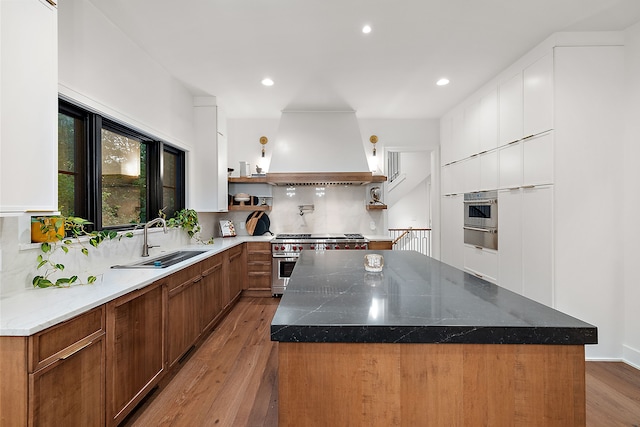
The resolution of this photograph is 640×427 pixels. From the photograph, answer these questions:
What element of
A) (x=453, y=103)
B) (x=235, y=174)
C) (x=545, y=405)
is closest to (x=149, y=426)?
(x=545, y=405)

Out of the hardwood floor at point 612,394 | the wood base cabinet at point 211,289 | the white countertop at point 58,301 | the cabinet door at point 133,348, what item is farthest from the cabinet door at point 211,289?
the hardwood floor at point 612,394

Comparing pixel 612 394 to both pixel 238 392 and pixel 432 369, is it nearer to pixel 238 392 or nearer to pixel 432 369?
pixel 432 369

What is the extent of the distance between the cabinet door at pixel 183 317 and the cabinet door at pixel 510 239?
10.0 feet

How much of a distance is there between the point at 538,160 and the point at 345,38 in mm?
2009

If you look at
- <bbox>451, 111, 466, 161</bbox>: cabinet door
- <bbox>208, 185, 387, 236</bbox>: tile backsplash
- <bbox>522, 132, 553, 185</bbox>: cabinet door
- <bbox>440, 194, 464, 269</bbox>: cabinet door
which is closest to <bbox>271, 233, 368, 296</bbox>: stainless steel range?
<bbox>208, 185, 387, 236</bbox>: tile backsplash

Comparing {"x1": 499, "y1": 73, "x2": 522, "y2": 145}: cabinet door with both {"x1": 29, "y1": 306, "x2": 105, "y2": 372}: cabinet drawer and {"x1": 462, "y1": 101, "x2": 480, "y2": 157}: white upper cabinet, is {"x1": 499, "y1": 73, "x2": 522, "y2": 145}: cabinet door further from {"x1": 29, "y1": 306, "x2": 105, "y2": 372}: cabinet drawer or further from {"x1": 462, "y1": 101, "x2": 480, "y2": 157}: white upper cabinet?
{"x1": 29, "y1": 306, "x2": 105, "y2": 372}: cabinet drawer

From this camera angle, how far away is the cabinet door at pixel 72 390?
3.68ft

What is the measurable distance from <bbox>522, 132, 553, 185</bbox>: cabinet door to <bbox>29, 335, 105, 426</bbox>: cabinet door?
11.0ft

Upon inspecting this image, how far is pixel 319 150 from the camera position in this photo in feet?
13.9

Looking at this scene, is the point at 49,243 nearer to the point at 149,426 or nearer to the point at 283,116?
the point at 149,426

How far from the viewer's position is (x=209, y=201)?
3871 mm

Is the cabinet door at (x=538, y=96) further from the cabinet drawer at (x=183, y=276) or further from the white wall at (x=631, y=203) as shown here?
the cabinet drawer at (x=183, y=276)

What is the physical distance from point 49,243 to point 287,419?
1.69 metres

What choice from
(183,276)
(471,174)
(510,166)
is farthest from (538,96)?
(183,276)
